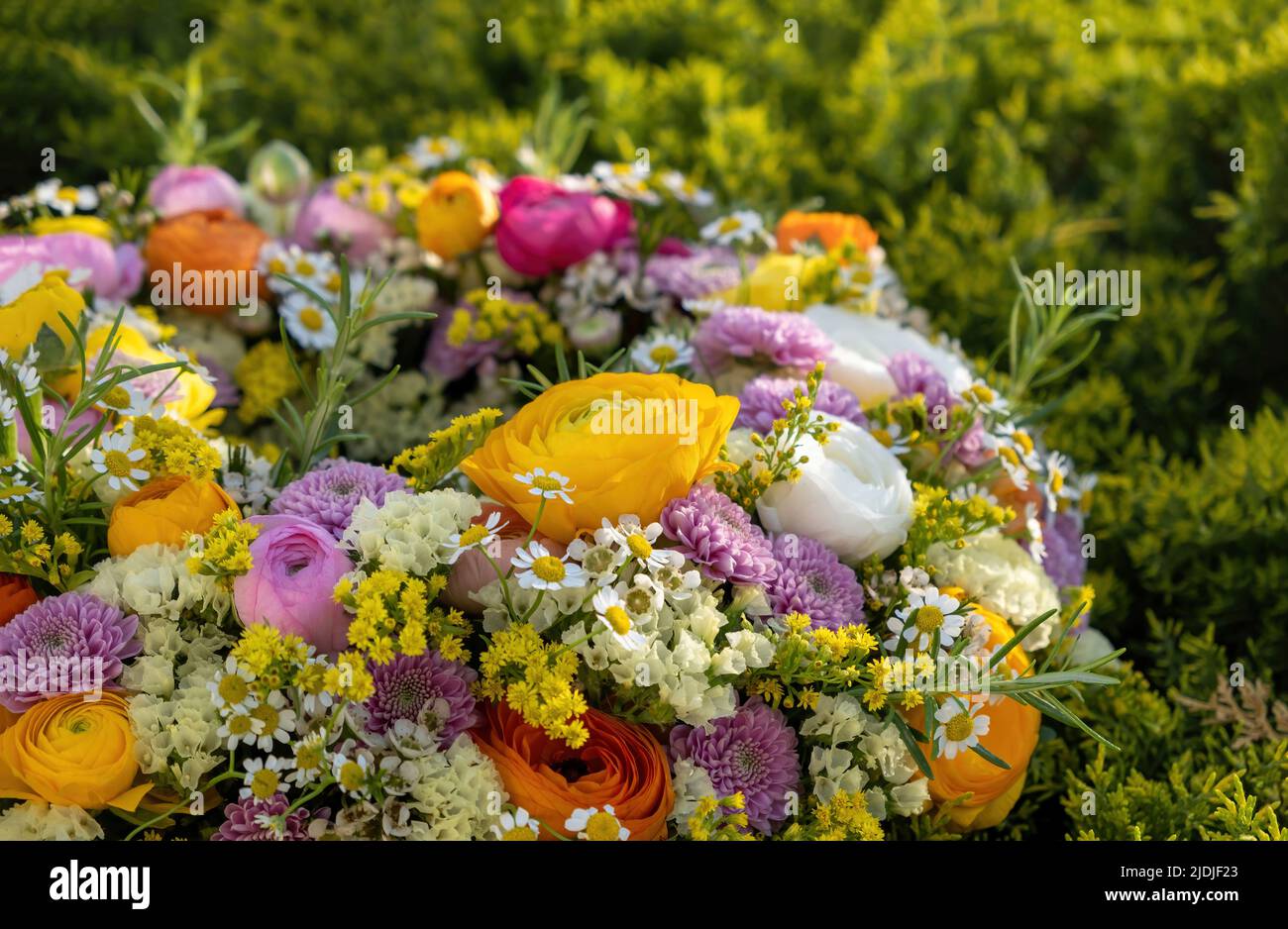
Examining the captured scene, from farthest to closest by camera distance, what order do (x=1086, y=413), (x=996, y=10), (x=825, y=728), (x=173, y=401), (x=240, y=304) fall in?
(x=996, y=10) < (x=1086, y=413) < (x=240, y=304) < (x=173, y=401) < (x=825, y=728)

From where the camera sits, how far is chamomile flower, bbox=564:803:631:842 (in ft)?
3.29

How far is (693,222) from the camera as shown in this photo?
2.10 m

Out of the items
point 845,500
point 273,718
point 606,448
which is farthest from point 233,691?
point 845,500

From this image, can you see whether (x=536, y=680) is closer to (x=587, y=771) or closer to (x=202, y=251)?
(x=587, y=771)

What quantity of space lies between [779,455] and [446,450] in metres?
0.34

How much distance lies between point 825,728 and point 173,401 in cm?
83

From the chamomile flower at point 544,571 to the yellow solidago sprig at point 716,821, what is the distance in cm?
23

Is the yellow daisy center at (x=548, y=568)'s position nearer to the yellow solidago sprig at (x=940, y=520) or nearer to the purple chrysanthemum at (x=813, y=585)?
the purple chrysanthemum at (x=813, y=585)

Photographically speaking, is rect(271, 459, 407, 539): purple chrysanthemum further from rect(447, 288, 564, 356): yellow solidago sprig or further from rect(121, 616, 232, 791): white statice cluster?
rect(447, 288, 564, 356): yellow solidago sprig

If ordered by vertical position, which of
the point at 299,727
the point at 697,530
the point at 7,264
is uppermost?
the point at 7,264

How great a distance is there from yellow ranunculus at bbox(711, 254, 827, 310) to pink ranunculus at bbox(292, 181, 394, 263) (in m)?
0.61

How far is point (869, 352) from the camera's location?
1.58 metres

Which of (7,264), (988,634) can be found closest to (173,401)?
(7,264)
